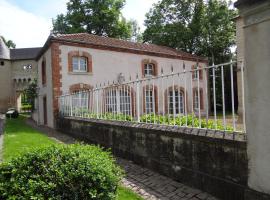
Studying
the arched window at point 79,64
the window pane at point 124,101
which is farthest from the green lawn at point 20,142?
the arched window at point 79,64

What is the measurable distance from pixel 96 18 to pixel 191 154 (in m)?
33.2

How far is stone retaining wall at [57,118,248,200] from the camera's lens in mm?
4504

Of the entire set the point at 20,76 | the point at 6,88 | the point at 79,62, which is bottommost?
the point at 79,62

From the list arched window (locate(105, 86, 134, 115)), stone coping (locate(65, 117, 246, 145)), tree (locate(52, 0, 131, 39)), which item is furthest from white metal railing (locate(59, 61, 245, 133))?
tree (locate(52, 0, 131, 39))

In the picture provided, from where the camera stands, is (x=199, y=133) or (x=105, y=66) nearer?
(x=199, y=133)

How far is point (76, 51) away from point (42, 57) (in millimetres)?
4357

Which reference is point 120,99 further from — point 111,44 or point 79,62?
point 111,44

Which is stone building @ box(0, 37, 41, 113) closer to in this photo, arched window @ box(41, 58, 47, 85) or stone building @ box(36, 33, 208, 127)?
stone building @ box(36, 33, 208, 127)

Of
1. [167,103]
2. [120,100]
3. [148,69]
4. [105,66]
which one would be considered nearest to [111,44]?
[105,66]

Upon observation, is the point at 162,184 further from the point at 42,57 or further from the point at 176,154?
the point at 42,57

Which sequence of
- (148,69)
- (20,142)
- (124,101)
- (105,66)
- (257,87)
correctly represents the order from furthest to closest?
(148,69)
(105,66)
(20,142)
(124,101)
(257,87)

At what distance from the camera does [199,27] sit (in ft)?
112

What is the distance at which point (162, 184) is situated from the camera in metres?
5.79

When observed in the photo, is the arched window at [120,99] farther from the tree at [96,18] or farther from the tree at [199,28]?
the tree at [96,18]
